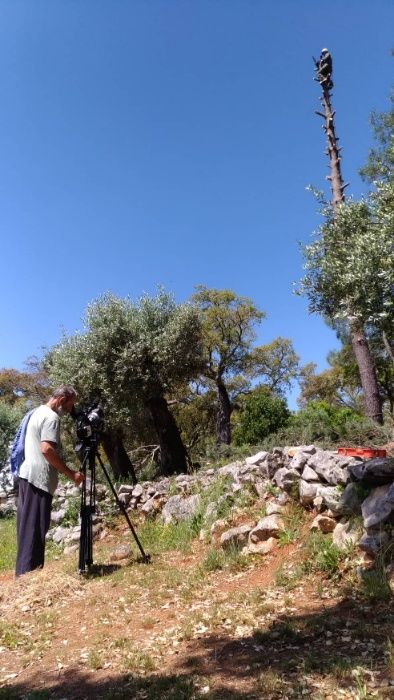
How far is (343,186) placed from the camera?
13.8 metres

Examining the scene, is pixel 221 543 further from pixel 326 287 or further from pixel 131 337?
pixel 131 337

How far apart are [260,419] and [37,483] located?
274 inches

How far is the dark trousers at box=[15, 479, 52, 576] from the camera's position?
5.24 m

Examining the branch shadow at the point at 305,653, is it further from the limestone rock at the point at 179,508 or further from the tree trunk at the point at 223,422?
the tree trunk at the point at 223,422

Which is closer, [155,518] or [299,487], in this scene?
[299,487]

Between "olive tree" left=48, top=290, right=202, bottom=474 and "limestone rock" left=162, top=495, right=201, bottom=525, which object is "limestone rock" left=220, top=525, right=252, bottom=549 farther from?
"olive tree" left=48, top=290, right=202, bottom=474

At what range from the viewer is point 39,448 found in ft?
17.9

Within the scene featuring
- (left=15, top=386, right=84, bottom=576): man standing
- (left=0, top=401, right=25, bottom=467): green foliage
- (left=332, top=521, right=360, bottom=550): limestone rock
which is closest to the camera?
(left=332, top=521, right=360, bottom=550): limestone rock

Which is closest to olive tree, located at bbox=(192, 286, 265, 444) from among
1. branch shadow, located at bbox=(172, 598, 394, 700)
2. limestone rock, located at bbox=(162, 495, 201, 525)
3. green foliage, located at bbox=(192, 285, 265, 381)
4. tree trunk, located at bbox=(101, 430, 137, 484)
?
green foliage, located at bbox=(192, 285, 265, 381)

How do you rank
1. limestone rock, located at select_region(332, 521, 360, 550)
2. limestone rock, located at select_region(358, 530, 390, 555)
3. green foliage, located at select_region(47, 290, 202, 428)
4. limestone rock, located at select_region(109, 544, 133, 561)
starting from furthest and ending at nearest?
green foliage, located at select_region(47, 290, 202, 428) → limestone rock, located at select_region(109, 544, 133, 561) → limestone rock, located at select_region(332, 521, 360, 550) → limestone rock, located at select_region(358, 530, 390, 555)

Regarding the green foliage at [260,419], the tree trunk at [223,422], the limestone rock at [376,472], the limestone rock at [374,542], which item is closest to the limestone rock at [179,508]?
the limestone rock at [376,472]

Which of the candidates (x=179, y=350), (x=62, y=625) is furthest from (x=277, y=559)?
(x=179, y=350)

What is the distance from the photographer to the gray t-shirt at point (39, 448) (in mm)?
5301

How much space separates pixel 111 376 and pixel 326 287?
18.7 feet
